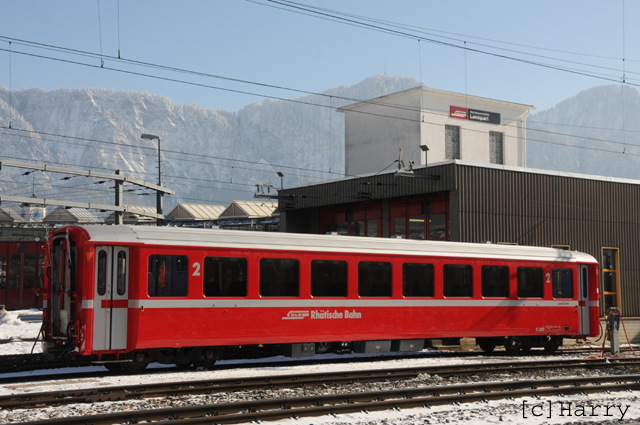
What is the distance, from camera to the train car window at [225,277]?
1409 centimetres

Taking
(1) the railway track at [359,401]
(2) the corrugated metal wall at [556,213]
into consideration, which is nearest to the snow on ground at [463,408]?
(1) the railway track at [359,401]

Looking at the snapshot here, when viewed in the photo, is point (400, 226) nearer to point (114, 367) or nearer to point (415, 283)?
point (415, 283)

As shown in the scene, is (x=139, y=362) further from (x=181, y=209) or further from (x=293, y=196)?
(x=181, y=209)

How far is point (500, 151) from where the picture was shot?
3625 cm

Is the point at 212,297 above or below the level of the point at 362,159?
below

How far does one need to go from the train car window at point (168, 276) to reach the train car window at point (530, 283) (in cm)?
1000

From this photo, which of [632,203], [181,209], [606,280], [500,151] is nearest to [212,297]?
[606,280]

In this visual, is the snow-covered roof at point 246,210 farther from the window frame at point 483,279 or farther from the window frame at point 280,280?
the window frame at point 280,280

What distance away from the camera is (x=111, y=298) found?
13.1m

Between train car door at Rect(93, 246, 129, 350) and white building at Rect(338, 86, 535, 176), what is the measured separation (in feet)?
70.9

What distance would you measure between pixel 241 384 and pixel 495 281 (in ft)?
30.3

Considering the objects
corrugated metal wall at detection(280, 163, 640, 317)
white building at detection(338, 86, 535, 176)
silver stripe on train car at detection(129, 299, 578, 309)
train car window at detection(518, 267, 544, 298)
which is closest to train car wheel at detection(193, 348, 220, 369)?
silver stripe on train car at detection(129, 299, 578, 309)

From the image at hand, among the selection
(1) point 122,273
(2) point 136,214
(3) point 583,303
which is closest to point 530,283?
(3) point 583,303

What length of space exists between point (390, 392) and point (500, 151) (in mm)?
27569
